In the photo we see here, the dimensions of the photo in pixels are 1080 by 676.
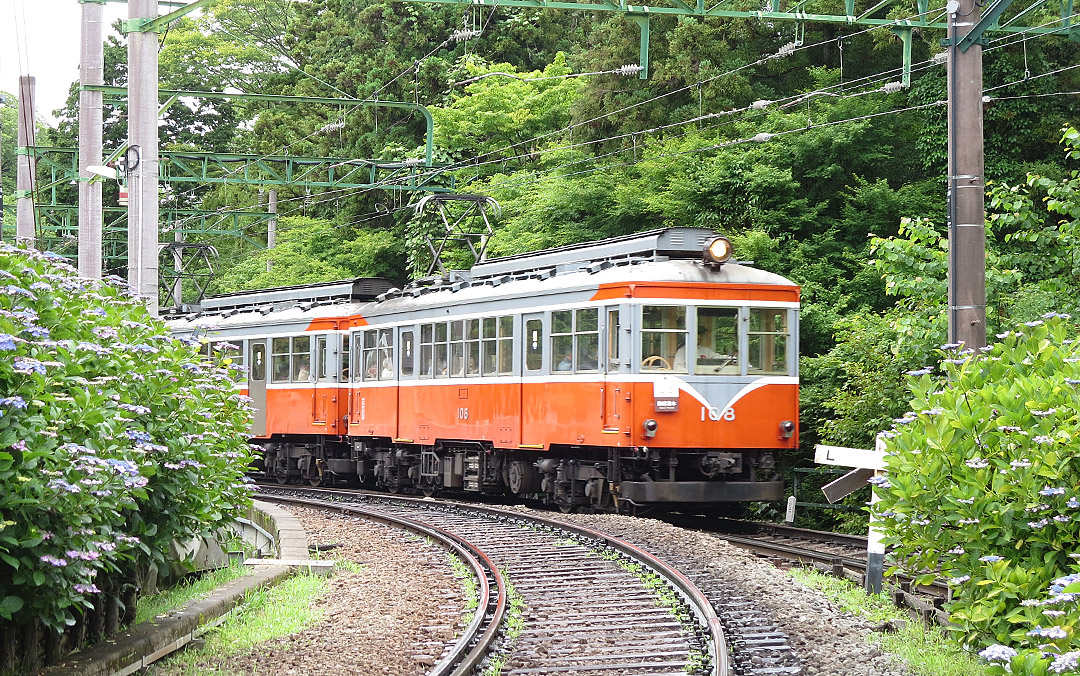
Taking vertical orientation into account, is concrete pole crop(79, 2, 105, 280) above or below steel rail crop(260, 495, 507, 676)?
above

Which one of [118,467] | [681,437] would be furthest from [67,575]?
[681,437]

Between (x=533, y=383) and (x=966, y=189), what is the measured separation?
7.43 meters

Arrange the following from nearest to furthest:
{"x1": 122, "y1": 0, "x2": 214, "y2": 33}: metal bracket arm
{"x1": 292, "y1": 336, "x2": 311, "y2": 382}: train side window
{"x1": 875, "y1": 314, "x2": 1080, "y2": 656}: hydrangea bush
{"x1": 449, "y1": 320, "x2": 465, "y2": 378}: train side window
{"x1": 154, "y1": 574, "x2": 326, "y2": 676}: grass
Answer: {"x1": 875, "y1": 314, "x2": 1080, "y2": 656}: hydrangea bush, {"x1": 154, "y1": 574, "x2": 326, "y2": 676}: grass, {"x1": 122, "y1": 0, "x2": 214, "y2": 33}: metal bracket arm, {"x1": 449, "y1": 320, "x2": 465, "y2": 378}: train side window, {"x1": 292, "y1": 336, "x2": 311, "y2": 382}: train side window

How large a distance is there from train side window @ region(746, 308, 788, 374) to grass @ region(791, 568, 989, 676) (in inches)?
203

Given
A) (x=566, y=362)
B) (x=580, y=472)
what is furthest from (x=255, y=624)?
(x=580, y=472)

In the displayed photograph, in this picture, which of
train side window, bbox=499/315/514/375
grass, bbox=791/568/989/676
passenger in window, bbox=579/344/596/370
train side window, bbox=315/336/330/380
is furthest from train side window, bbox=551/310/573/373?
train side window, bbox=315/336/330/380

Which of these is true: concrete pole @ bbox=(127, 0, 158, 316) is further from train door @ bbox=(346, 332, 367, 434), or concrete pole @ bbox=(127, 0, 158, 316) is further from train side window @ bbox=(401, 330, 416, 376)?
train door @ bbox=(346, 332, 367, 434)

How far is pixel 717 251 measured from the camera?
15.6 meters

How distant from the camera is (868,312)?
20.1 m

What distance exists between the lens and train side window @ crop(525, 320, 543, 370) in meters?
16.9

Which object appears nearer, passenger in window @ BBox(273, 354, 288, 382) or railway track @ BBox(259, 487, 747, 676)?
railway track @ BBox(259, 487, 747, 676)

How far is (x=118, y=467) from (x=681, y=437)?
9737mm

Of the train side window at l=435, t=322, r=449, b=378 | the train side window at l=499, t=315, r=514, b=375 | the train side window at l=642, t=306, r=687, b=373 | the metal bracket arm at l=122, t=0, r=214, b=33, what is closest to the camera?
the metal bracket arm at l=122, t=0, r=214, b=33

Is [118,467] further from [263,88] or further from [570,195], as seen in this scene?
[263,88]
